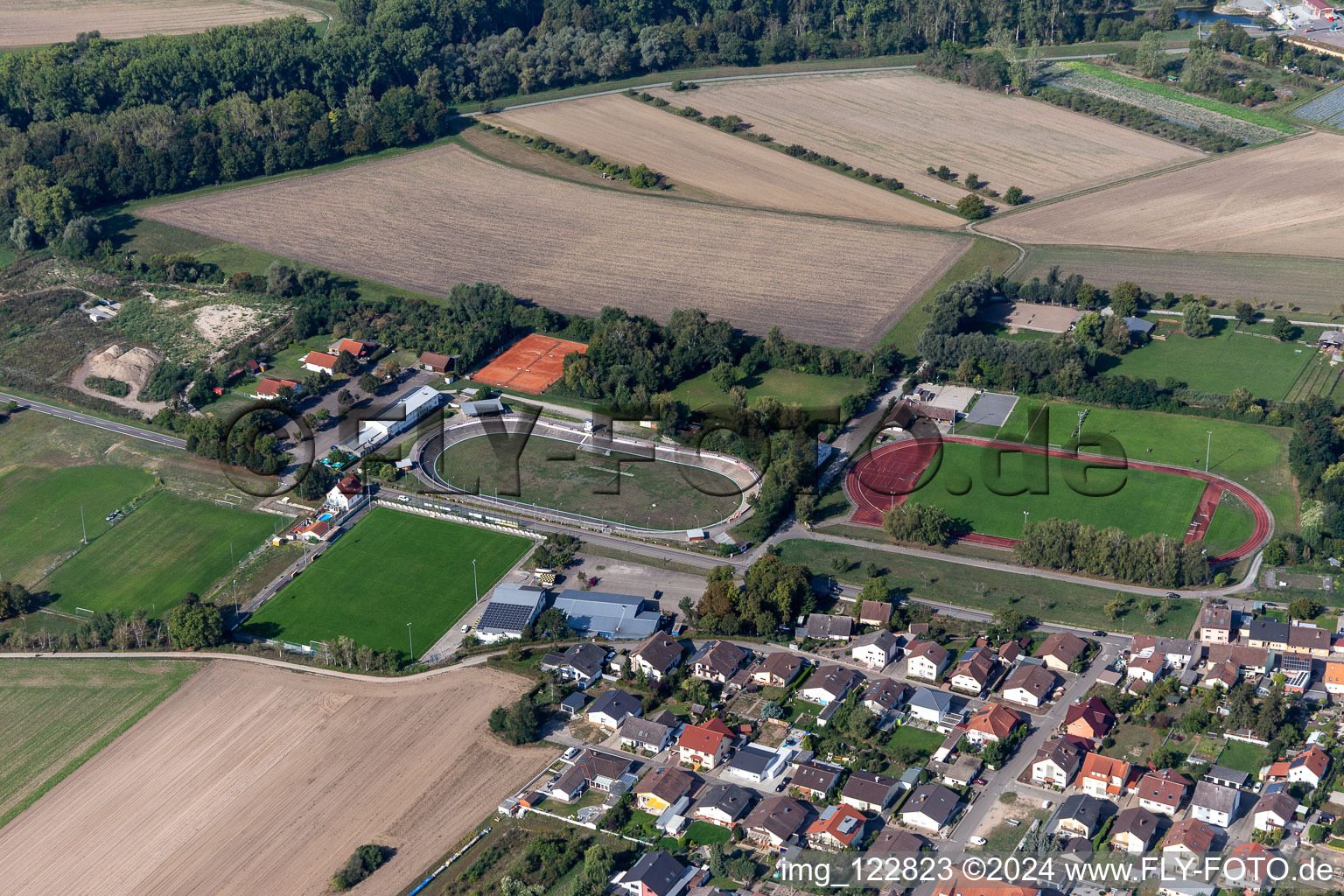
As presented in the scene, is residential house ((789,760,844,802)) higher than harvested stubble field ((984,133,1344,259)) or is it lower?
lower

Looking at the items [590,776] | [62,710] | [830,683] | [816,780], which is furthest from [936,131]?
[62,710]

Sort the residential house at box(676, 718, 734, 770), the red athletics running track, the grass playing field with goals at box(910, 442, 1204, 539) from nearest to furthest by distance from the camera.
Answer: the residential house at box(676, 718, 734, 770)
the red athletics running track
the grass playing field with goals at box(910, 442, 1204, 539)

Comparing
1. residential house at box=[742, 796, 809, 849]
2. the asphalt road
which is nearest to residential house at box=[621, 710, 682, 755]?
residential house at box=[742, 796, 809, 849]

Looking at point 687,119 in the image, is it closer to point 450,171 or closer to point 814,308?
point 450,171

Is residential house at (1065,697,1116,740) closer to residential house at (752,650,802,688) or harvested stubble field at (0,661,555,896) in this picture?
residential house at (752,650,802,688)

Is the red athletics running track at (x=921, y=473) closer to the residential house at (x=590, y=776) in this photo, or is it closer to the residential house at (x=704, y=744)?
the residential house at (x=704, y=744)

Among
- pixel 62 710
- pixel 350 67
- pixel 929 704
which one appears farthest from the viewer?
pixel 350 67

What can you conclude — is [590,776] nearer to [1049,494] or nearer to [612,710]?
[612,710]

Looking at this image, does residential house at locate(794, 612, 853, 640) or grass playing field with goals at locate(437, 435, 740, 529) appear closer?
residential house at locate(794, 612, 853, 640)
